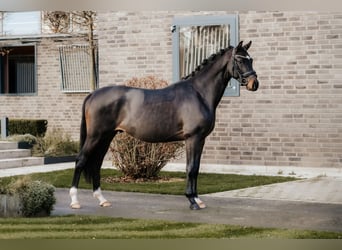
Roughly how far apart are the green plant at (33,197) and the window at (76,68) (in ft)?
32.1

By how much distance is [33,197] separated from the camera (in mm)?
6680

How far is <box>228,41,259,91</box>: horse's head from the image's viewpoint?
6570mm

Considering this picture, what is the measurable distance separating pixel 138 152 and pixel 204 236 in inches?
180

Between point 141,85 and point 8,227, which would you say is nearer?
point 8,227

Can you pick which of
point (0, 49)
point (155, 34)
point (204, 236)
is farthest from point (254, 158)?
point (0, 49)

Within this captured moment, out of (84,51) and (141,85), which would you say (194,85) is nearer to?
(141,85)

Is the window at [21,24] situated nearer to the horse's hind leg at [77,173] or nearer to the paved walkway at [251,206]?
the paved walkway at [251,206]

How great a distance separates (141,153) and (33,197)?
346 centimetres

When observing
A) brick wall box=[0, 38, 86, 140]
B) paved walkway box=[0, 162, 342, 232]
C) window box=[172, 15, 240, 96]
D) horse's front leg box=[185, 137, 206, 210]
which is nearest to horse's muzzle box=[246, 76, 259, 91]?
horse's front leg box=[185, 137, 206, 210]

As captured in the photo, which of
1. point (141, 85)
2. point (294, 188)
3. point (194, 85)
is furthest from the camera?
point (141, 85)

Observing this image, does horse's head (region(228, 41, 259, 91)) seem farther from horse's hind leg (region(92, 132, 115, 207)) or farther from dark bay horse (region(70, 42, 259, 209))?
horse's hind leg (region(92, 132, 115, 207))

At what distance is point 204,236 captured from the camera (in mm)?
5508

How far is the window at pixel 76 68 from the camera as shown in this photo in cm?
1661

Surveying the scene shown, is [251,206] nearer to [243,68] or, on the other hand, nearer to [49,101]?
[243,68]
